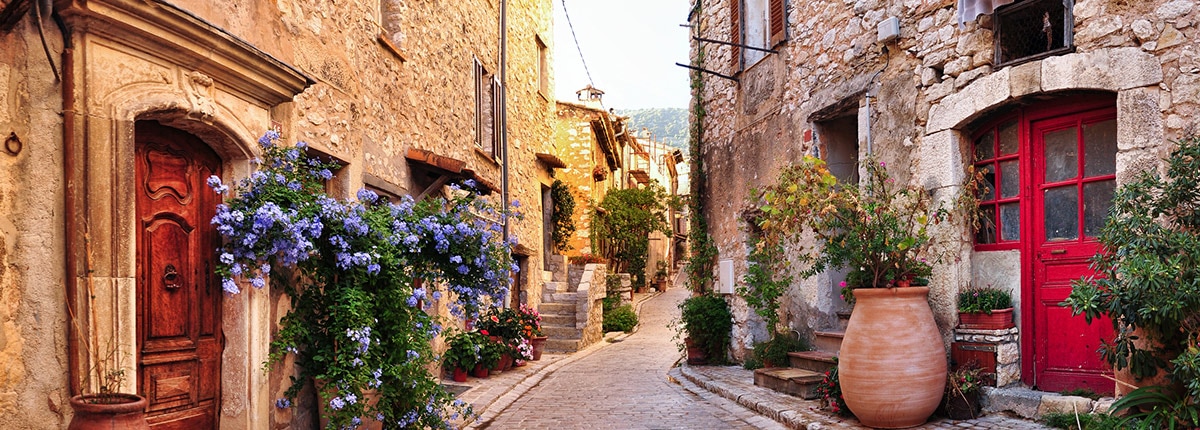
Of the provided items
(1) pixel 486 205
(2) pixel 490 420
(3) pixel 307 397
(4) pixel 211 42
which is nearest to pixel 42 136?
(4) pixel 211 42

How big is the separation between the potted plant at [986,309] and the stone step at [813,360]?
59.7 inches

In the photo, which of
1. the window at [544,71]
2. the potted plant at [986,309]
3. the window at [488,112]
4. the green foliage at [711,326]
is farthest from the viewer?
the window at [544,71]

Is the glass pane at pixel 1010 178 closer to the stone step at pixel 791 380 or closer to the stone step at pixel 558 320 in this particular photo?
the stone step at pixel 791 380

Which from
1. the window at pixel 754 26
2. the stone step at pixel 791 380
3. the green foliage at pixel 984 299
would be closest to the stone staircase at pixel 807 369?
the stone step at pixel 791 380

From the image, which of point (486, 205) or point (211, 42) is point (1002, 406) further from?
point (211, 42)

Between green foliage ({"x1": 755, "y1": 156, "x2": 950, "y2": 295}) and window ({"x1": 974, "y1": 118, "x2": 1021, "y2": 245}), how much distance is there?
336 millimetres

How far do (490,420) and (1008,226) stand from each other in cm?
457

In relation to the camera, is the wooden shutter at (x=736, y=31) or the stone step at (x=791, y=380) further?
the wooden shutter at (x=736, y=31)

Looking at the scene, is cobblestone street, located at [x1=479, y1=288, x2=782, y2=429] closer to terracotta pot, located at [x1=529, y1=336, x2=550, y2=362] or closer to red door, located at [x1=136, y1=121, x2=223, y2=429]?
terracotta pot, located at [x1=529, y1=336, x2=550, y2=362]

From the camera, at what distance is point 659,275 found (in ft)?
105

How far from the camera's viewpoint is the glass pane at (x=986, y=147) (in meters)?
6.58

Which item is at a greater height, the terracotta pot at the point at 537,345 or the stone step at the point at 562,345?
the terracotta pot at the point at 537,345

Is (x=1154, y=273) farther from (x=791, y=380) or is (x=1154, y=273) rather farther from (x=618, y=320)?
(x=618, y=320)

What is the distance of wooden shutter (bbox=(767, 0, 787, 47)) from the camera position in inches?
389
